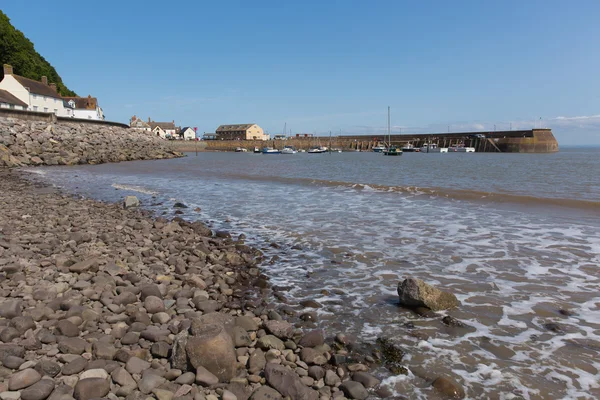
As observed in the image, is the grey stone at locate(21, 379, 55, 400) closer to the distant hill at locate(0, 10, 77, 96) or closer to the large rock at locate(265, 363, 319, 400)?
the large rock at locate(265, 363, 319, 400)

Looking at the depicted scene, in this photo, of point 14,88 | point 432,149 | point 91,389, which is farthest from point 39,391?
point 432,149

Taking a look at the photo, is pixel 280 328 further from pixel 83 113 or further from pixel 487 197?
pixel 83 113

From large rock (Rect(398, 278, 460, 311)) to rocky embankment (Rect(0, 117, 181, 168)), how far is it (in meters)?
34.2

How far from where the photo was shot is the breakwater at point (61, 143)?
3462 centimetres

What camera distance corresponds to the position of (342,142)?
14700cm

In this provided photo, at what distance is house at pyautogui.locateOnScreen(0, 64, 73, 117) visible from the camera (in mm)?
58438

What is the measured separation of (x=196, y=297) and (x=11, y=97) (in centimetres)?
6592

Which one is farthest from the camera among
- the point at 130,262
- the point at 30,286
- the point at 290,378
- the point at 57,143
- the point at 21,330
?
the point at 57,143

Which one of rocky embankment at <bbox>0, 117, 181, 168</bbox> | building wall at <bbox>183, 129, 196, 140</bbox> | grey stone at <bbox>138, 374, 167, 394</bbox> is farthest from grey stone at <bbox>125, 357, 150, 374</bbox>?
building wall at <bbox>183, 129, 196, 140</bbox>

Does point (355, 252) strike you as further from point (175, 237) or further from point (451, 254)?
point (175, 237)

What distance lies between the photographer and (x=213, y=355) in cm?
371

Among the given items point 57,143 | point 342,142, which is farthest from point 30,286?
point 342,142

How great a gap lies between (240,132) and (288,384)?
158166mm

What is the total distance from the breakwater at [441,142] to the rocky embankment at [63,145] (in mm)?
66084
